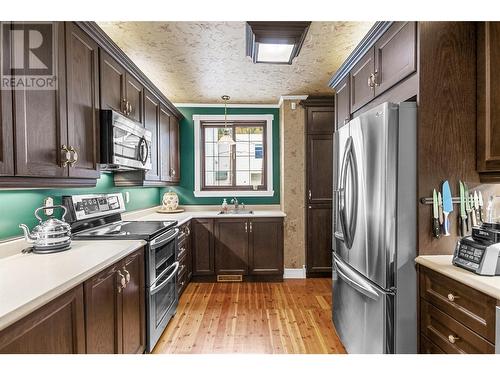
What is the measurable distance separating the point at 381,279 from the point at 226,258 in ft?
7.84

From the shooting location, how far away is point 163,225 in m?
2.51

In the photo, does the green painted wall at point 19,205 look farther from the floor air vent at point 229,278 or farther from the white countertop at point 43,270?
the floor air vent at point 229,278

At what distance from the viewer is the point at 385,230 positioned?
156cm

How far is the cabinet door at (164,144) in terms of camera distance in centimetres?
331

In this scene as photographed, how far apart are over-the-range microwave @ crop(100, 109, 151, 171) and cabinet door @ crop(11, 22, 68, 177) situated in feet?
1.24

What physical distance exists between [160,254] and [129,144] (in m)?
0.93

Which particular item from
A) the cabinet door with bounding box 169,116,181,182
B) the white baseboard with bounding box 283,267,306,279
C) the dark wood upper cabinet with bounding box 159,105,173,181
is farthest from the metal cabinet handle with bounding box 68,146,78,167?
the white baseboard with bounding box 283,267,306,279

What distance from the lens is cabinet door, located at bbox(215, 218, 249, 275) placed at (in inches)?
145

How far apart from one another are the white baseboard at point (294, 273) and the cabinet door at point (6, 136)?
3.36 meters

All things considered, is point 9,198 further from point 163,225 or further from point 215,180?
point 215,180

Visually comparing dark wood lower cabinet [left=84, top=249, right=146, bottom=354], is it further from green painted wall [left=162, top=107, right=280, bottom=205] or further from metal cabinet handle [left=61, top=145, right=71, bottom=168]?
green painted wall [left=162, top=107, right=280, bottom=205]

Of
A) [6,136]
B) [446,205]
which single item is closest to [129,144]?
[6,136]

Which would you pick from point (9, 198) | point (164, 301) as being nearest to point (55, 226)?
point (9, 198)

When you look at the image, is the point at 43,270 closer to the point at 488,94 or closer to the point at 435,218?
the point at 435,218
